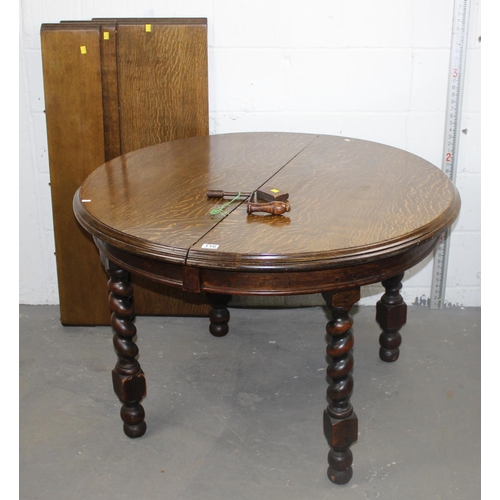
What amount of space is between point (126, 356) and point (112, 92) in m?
1.22

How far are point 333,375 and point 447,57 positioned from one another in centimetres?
166

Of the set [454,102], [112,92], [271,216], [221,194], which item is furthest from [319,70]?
[271,216]

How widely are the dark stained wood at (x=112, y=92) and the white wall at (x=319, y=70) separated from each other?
0.40ft

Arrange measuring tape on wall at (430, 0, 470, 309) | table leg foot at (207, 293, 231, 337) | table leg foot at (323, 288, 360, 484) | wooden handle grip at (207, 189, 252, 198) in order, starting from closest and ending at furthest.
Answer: table leg foot at (323, 288, 360, 484) → wooden handle grip at (207, 189, 252, 198) → measuring tape on wall at (430, 0, 470, 309) → table leg foot at (207, 293, 231, 337)

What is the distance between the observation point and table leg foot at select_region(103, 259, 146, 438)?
234cm

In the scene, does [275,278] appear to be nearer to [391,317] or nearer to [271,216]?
[271,216]

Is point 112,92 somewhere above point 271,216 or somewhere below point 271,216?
above

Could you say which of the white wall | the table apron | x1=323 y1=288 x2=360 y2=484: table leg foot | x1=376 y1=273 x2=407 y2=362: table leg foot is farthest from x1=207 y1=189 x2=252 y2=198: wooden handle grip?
the white wall

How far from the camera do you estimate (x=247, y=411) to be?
2730 mm

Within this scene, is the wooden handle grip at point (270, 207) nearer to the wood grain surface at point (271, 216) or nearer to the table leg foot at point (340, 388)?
the wood grain surface at point (271, 216)

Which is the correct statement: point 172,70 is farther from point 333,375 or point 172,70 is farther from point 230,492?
point 230,492

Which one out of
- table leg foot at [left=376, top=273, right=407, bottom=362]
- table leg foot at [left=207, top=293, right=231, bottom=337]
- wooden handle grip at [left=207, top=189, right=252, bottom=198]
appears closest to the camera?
wooden handle grip at [left=207, top=189, right=252, bottom=198]

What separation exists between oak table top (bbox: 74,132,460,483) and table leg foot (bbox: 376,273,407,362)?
0.04 feet

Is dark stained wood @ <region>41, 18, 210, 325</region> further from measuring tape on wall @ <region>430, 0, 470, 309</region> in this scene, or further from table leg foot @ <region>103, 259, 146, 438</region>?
measuring tape on wall @ <region>430, 0, 470, 309</region>
